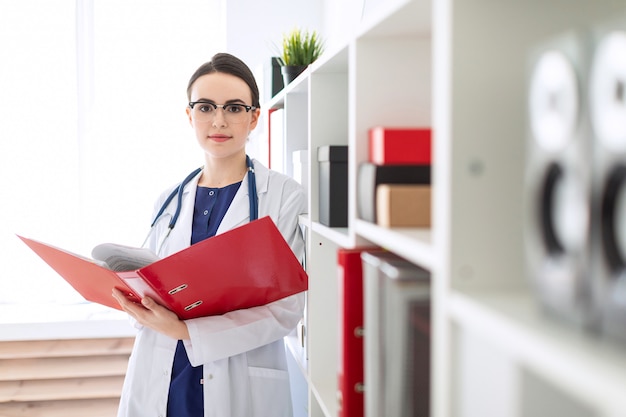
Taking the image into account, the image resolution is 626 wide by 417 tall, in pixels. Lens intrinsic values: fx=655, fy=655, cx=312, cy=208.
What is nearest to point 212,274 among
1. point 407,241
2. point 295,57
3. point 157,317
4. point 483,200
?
point 157,317

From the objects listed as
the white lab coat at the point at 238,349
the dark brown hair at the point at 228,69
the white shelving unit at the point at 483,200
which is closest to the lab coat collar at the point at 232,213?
the white lab coat at the point at 238,349

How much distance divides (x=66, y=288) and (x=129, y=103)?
1.02m

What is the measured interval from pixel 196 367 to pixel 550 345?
146cm

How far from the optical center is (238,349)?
1.68m

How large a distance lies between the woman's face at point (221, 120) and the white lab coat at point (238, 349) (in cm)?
11

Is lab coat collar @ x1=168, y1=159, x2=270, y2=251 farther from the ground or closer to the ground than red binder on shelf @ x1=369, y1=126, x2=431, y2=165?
closer to the ground

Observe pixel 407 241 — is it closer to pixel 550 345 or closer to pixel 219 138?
pixel 550 345

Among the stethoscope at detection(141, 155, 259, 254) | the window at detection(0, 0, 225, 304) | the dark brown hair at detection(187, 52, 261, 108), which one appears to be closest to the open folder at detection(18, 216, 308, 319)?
the stethoscope at detection(141, 155, 259, 254)

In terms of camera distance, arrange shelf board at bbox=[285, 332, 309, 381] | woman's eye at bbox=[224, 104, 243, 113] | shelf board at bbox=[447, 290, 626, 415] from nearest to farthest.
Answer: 1. shelf board at bbox=[447, 290, 626, 415]
2. shelf board at bbox=[285, 332, 309, 381]
3. woman's eye at bbox=[224, 104, 243, 113]

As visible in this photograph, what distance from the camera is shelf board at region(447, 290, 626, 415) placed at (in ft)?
1.30

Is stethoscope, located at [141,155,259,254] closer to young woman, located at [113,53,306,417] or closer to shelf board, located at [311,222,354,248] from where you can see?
young woman, located at [113,53,306,417]

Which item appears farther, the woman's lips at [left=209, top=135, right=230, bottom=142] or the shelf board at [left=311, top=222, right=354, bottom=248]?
the woman's lips at [left=209, top=135, right=230, bottom=142]

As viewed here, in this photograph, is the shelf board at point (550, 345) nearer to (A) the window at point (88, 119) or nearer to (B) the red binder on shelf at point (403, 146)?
(B) the red binder on shelf at point (403, 146)

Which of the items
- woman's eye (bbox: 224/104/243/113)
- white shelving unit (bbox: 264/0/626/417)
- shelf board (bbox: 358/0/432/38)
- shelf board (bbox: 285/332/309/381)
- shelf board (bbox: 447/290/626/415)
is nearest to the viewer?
shelf board (bbox: 447/290/626/415)
